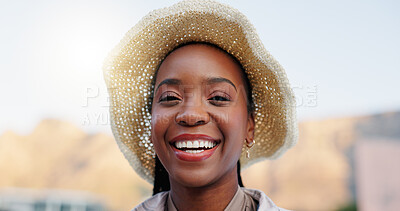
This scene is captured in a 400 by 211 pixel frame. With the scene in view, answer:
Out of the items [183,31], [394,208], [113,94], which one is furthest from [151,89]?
[394,208]

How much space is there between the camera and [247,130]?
1829mm

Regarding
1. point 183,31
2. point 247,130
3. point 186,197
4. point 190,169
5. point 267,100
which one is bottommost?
point 186,197

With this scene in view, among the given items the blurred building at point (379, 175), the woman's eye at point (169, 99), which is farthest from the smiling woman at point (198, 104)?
the blurred building at point (379, 175)

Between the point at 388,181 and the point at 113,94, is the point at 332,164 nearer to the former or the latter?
the point at 388,181

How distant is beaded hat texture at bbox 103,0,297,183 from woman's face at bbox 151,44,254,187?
0.50ft

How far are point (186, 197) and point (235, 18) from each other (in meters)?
0.90

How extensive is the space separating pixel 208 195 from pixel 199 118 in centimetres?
38

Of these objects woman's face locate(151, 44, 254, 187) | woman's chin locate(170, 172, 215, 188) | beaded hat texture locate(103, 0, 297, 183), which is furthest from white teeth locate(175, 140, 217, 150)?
beaded hat texture locate(103, 0, 297, 183)

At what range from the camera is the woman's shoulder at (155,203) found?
71.7 inches

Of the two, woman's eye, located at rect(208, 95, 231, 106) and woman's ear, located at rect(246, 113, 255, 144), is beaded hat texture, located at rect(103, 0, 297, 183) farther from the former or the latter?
woman's eye, located at rect(208, 95, 231, 106)

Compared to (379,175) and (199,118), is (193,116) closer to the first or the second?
(199,118)

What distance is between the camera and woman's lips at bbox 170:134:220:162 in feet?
5.00

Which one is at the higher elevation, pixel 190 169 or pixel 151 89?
pixel 151 89

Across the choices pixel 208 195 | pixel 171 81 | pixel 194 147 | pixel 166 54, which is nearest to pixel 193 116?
pixel 194 147
